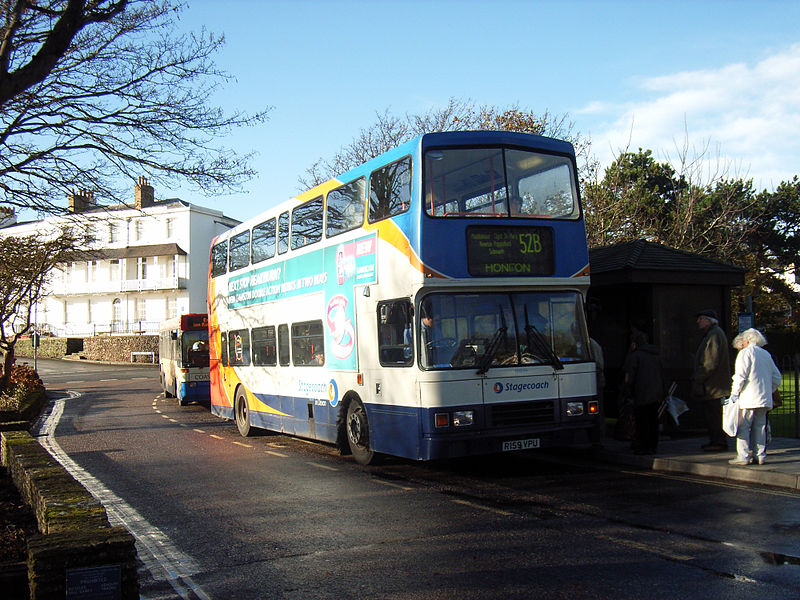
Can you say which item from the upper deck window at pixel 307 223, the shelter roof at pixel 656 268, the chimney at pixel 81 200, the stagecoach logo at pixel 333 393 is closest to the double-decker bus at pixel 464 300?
the stagecoach logo at pixel 333 393

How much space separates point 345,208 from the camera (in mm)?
12164

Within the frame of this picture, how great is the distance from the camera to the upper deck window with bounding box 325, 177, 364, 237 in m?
11.7

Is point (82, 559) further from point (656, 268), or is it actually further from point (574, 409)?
point (656, 268)

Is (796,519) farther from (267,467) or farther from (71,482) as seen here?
(267,467)

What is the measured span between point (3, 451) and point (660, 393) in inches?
395

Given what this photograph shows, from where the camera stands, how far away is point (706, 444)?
37.3ft


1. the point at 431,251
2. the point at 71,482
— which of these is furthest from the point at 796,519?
the point at 71,482

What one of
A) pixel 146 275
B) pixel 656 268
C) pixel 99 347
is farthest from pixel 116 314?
pixel 656 268

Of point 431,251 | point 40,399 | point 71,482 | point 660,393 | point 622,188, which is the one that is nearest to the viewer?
point 71,482

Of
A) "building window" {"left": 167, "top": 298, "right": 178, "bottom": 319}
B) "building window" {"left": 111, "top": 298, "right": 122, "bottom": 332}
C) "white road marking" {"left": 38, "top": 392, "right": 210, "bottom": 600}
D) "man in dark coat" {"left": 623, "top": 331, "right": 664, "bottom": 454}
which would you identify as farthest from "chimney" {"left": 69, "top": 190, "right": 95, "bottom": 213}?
"building window" {"left": 111, "top": 298, "right": 122, "bottom": 332}

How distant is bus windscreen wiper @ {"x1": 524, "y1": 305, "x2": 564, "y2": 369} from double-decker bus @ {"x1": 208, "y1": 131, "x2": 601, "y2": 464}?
2cm

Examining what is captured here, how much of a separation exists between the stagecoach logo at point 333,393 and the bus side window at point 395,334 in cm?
188

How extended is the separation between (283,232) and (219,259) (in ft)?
15.9

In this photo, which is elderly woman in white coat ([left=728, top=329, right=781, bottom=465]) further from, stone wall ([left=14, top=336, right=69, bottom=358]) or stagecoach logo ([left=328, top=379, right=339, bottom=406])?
stone wall ([left=14, top=336, right=69, bottom=358])
